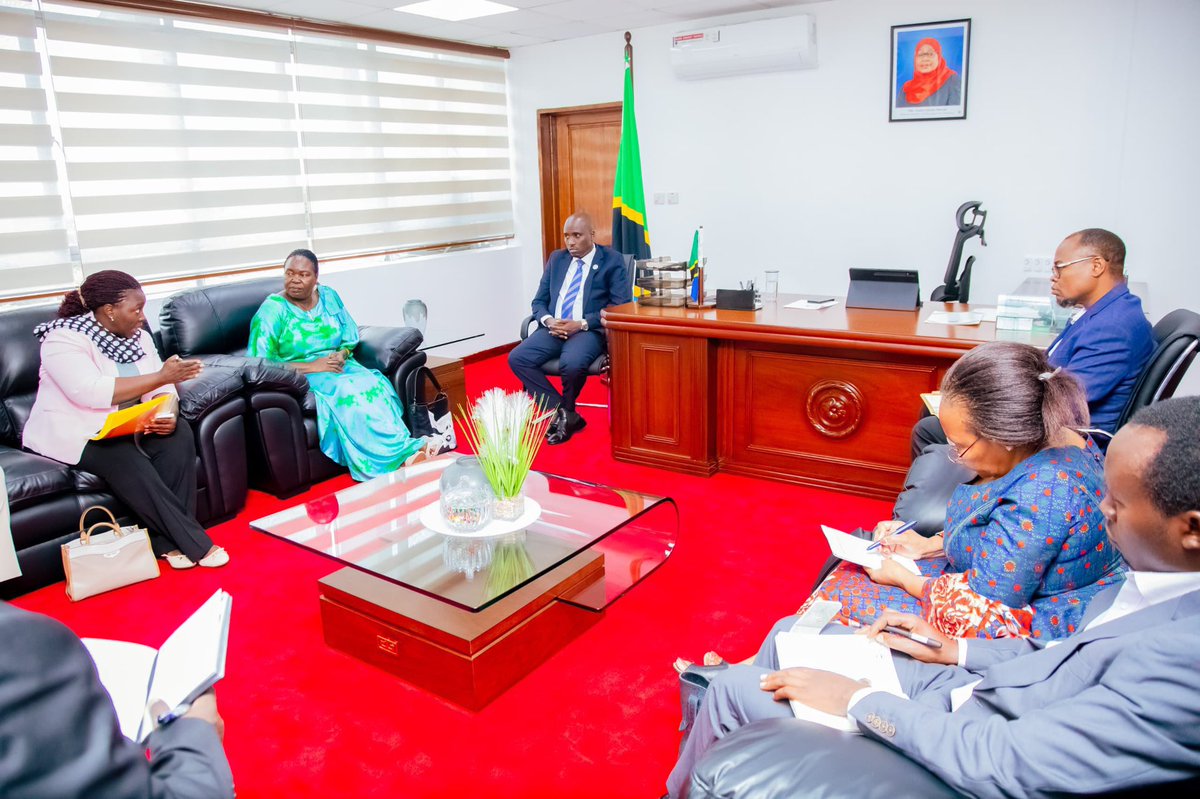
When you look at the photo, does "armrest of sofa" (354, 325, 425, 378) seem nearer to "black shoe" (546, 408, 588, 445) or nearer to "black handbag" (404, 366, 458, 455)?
"black handbag" (404, 366, 458, 455)

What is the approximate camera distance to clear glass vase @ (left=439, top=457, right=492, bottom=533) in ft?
8.28

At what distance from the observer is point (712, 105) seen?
19.6ft

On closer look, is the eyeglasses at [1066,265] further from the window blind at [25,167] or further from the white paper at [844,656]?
the window blind at [25,167]

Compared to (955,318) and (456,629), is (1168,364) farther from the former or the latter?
(456,629)

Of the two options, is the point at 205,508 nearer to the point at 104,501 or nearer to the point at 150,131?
the point at 104,501

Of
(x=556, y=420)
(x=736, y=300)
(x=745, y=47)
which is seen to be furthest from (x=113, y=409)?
(x=745, y=47)

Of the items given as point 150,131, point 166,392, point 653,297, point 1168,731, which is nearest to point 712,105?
point 653,297

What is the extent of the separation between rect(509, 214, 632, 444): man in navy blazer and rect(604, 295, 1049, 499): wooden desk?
1.96 ft

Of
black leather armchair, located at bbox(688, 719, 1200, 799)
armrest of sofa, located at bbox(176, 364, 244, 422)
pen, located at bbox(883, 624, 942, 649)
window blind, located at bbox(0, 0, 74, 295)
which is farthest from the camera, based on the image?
window blind, located at bbox(0, 0, 74, 295)

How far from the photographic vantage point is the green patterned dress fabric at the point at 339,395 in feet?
13.3

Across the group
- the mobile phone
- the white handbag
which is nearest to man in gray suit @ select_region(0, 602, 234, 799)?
the mobile phone

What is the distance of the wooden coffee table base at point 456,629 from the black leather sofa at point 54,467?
4.16 ft

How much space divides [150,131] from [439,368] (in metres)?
2.12

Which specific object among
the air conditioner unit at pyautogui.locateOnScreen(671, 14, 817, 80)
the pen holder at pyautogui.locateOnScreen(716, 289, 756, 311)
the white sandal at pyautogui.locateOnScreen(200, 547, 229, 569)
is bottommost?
the white sandal at pyautogui.locateOnScreen(200, 547, 229, 569)
